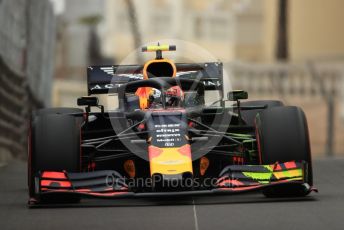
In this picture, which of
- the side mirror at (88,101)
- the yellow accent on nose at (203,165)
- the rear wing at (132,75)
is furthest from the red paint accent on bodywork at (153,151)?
the rear wing at (132,75)

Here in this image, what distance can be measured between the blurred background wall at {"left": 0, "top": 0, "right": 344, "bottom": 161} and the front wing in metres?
8.68

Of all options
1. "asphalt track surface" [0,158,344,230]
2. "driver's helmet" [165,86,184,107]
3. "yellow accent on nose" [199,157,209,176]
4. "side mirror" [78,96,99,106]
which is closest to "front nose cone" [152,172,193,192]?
"asphalt track surface" [0,158,344,230]

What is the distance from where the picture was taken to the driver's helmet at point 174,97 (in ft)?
52.0

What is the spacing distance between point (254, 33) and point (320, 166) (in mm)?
51711

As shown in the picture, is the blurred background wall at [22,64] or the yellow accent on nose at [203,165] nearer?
the yellow accent on nose at [203,165]

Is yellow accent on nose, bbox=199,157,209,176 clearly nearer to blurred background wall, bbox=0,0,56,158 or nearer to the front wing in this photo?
the front wing

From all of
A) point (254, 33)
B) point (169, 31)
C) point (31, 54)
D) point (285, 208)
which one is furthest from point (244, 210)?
point (169, 31)

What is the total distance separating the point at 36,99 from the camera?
1137 inches

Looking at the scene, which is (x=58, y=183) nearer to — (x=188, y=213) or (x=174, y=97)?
(x=188, y=213)

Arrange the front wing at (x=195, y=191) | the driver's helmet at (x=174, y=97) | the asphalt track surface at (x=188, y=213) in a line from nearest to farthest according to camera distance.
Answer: the asphalt track surface at (x=188, y=213), the front wing at (x=195, y=191), the driver's helmet at (x=174, y=97)

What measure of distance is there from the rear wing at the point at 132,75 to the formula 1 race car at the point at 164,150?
3.29ft

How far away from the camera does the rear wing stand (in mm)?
17156

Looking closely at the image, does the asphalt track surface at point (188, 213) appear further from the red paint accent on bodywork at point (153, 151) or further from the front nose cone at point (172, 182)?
the red paint accent on bodywork at point (153, 151)

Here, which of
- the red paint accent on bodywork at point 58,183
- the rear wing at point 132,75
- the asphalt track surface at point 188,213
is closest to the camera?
the asphalt track surface at point 188,213
